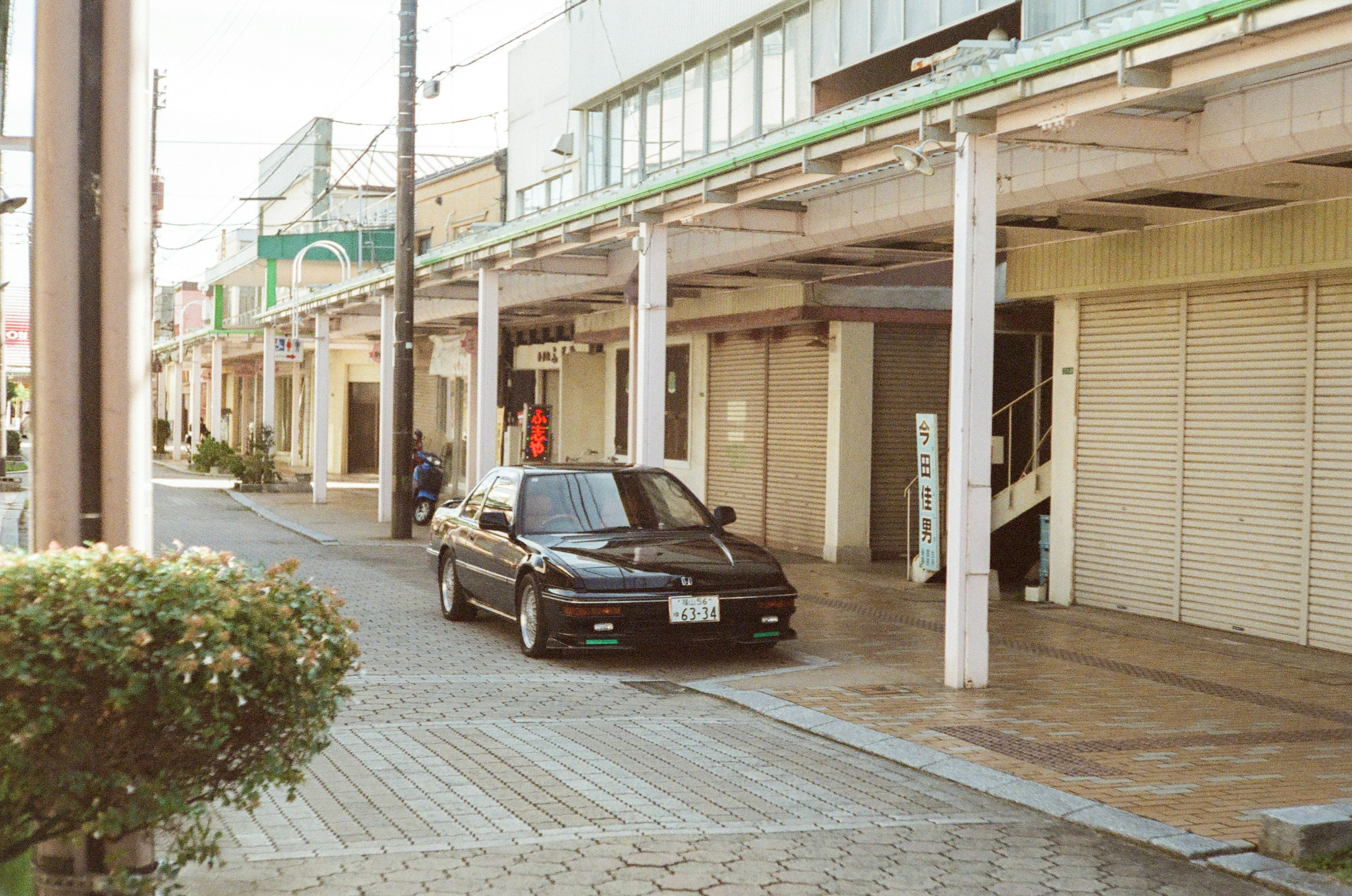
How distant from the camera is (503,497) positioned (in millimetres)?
12562

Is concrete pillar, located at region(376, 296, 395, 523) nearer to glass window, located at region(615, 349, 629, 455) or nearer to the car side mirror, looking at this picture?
glass window, located at region(615, 349, 629, 455)

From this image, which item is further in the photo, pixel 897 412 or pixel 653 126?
pixel 653 126

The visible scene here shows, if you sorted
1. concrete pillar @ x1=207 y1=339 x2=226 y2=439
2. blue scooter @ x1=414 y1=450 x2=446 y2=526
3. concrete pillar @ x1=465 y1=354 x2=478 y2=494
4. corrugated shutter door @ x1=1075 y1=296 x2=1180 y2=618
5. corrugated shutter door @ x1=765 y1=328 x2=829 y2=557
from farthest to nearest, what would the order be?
concrete pillar @ x1=207 y1=339 x2=226 y2=439 < concrete pillar @ x1=465 y1=354 x2=478 y2=494 < blue scooter @ x1=414 y1=450 x2=446 y2=526 < corrugated shutter door @ x1=765 y1=328 x2=829 y2=557 < corrugated shutter door @ x1=1075 y1=296 x2=1180 y2=618

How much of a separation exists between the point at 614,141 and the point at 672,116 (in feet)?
8.06

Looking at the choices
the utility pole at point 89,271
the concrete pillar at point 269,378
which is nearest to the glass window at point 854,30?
the utility pole at point 89,271

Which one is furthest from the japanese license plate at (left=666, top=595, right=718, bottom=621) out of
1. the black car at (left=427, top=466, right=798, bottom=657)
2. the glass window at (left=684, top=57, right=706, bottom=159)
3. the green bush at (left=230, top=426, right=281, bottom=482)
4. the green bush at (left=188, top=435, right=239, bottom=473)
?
the green bush at (left=188, top=435, right=239, bottom=473)

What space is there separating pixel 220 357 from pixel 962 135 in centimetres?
4066

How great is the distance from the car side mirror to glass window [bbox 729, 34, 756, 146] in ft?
37.0

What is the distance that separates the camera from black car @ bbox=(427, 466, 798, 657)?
1073cm

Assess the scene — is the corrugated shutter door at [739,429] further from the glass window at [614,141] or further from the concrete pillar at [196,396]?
the concrete pillar at [196,396]

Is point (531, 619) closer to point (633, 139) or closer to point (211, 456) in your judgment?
point (633, 139)

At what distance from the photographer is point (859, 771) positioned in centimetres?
770

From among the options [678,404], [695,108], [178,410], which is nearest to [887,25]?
[695,108]

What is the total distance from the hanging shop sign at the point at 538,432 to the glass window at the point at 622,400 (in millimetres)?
2510
